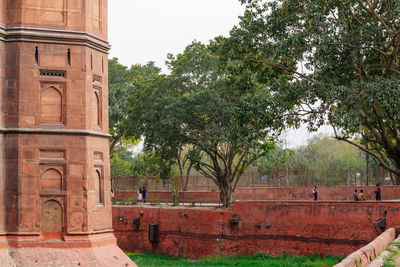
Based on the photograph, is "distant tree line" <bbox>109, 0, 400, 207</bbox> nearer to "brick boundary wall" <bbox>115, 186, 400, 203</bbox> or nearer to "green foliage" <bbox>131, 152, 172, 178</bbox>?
"brick boundary wall" <bbox>115, 186, 400, 203</bbox>

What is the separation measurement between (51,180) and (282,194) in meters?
19.4

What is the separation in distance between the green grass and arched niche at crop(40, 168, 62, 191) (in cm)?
1035

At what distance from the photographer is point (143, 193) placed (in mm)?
39188

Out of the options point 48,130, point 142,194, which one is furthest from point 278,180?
point 48,130

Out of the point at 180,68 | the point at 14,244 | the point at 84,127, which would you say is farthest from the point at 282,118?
the point at 180,68

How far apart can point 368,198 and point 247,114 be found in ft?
46.6

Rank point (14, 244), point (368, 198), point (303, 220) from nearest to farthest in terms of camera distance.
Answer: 1. point (14, 244)
2. point (303, 220)
3. point (368, 198)

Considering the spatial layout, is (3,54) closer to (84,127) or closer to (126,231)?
(84,127)

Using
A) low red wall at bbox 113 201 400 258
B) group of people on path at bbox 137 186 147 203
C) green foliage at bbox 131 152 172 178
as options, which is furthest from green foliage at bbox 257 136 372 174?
low red wall at bbox 113 201 400 258

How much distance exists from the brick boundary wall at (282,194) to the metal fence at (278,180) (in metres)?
0.71

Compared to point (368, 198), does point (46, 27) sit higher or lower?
higher

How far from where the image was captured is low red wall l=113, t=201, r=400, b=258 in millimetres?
24641

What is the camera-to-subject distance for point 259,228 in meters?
28.4

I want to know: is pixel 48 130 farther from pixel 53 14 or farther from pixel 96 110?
pixel 53 14
